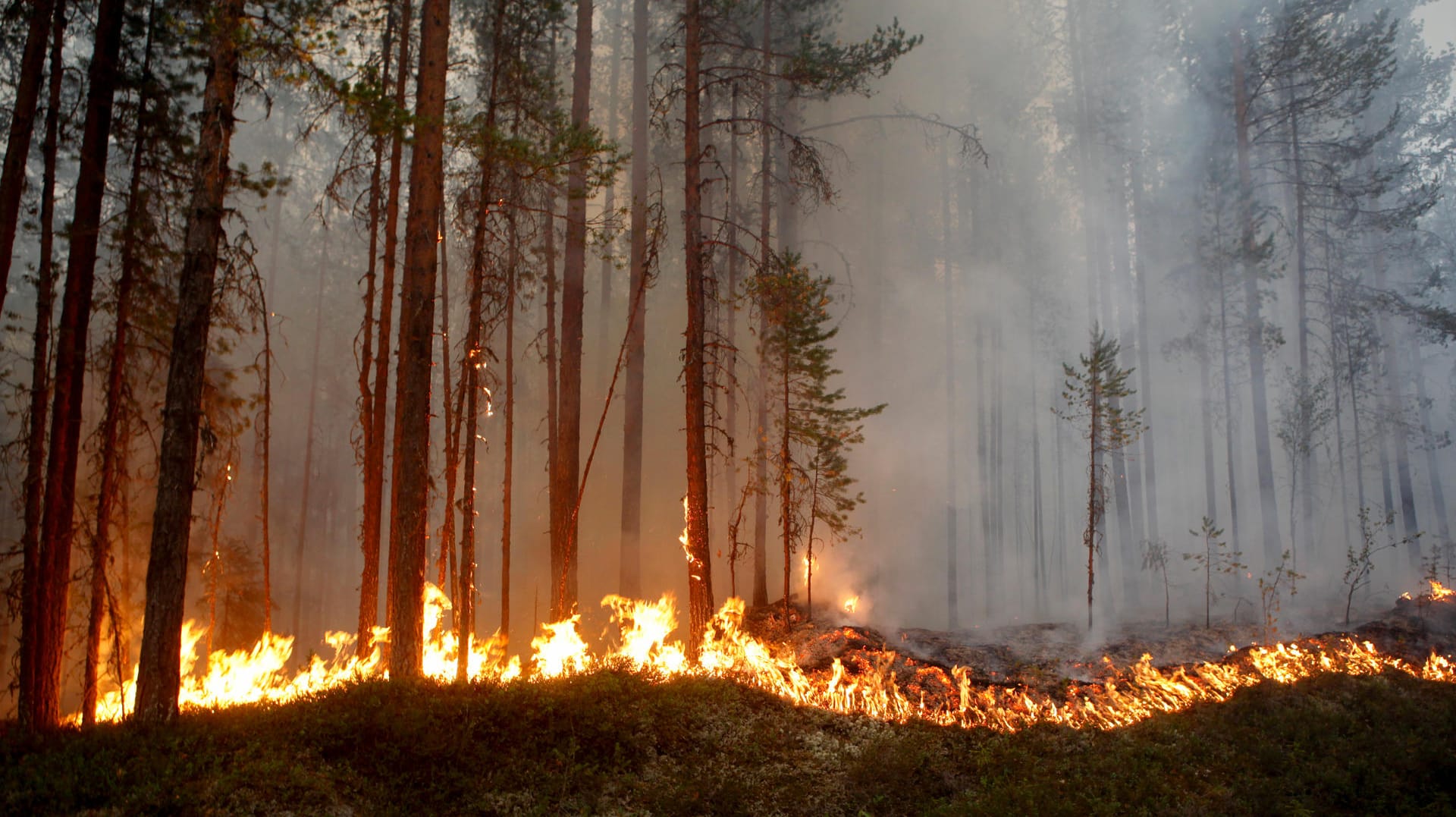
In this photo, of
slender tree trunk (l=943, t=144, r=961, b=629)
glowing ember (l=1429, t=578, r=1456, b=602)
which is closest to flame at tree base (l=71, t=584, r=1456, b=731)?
glowing ember (l=1429, t=578, r=1456, b=602)

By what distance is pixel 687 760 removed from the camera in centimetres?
745

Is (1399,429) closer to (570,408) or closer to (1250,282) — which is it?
(1250,282)

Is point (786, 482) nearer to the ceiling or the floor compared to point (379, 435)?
nearer to the floor

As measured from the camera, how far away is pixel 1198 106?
24688 millimetres

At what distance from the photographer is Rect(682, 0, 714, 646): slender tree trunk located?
38.1 ft

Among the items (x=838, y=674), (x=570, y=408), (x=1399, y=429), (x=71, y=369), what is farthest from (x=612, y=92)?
(x=1399, y=429)

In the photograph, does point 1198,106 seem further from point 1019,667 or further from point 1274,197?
point 1019,667

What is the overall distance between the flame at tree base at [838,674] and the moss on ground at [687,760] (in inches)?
33.1

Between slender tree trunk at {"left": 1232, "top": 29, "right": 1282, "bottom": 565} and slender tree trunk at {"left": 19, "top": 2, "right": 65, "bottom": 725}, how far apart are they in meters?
26.7

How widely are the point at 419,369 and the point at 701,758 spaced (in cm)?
593

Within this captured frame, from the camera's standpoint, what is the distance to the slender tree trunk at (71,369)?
8438 mm

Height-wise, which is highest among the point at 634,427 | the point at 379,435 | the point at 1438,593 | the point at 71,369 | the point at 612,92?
the point at 612,92

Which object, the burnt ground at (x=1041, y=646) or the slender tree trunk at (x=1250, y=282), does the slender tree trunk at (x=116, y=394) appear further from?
the slender tree trunk at (x=1250, y=282)

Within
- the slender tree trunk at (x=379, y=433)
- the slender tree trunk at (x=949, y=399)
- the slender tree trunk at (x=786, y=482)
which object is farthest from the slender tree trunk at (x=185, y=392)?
the slender tree trunk at (x=949, y=399)
